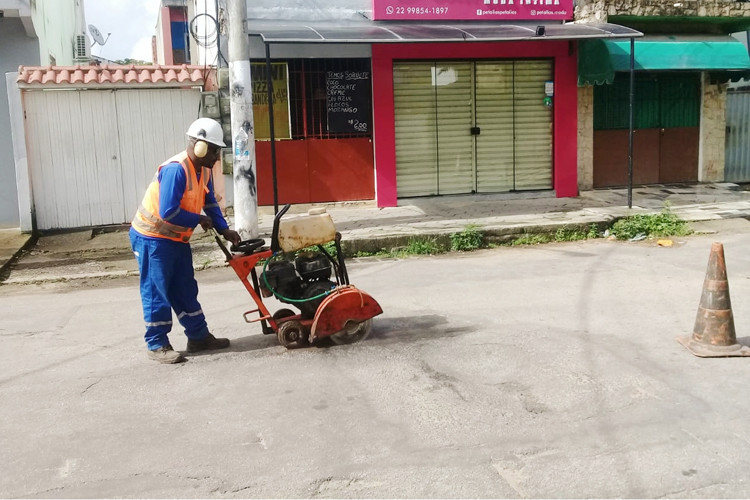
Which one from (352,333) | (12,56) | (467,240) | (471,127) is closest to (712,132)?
(471,127)

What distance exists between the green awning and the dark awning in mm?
886

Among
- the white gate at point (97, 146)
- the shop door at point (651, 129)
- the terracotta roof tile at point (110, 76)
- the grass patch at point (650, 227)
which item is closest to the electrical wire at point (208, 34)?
the terracotta roof tile at point (110, 76)

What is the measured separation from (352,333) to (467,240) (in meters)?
4.81

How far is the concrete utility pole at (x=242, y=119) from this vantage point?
982 centimetres

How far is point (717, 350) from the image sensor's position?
219 inches

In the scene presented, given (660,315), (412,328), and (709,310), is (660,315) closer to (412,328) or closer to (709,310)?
(709,310)

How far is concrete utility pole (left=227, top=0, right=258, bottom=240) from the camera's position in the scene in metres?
9.82

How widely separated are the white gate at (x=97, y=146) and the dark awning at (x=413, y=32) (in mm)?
2061

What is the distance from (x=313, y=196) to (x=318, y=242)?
759 cm

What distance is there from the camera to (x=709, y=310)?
18.5ft

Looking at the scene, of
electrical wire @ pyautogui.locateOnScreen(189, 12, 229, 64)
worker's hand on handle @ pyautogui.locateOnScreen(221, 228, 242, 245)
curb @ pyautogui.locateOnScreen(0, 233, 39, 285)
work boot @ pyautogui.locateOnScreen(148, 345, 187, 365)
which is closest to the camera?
work boot @ pyautogui.locateOnScreen(148, 345, 187, 365)

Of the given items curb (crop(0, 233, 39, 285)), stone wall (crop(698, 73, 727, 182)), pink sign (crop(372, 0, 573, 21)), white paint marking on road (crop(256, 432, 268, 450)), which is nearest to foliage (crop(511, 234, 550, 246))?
pink sign (crop(372, 0, 573, 21))

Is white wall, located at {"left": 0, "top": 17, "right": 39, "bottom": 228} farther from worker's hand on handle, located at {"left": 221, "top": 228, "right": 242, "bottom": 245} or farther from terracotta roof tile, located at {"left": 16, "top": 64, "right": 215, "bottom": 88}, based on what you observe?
worker's hand on handle, located at {"left": 221, "top": 228, "right": 242, "bottom": 245}

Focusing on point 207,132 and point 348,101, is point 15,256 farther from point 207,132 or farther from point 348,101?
point 207,132
